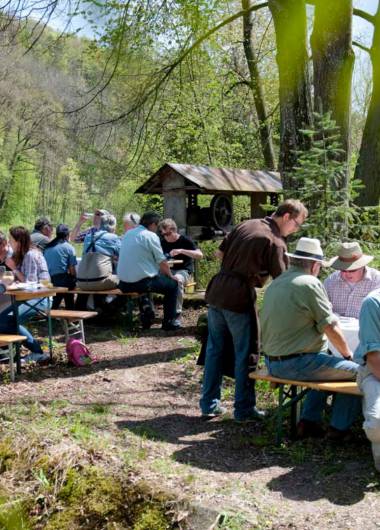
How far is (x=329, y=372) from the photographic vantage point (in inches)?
193

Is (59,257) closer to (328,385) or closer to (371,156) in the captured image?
(371,156)

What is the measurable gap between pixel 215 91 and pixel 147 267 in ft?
28.5

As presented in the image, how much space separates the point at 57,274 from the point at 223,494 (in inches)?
240

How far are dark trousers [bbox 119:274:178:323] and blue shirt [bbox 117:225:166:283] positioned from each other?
0.23 feet

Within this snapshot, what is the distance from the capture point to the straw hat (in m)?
5.57

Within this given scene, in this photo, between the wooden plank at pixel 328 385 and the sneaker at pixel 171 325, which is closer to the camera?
the wooden plank at pixel 328 385

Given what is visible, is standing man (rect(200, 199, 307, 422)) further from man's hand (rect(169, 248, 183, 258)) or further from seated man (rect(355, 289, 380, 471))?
man's hand (rect(169, 248, 183, 258))

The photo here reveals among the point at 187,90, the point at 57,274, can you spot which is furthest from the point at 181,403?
the point at 187,90

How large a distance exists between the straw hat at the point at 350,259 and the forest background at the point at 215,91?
870mm

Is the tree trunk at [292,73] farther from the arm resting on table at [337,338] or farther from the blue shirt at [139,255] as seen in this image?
the arm resting on table at [337,338]

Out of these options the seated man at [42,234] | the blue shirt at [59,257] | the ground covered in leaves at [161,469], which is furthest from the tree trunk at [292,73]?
the seated man at [42,234]

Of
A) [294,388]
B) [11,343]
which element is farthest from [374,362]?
[11,343]

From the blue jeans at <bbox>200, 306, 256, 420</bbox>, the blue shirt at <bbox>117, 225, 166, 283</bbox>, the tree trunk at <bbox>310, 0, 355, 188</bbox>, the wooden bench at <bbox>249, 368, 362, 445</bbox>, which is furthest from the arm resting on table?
the blue shirt at <bbox>117, 225, 166, 283</bbox>

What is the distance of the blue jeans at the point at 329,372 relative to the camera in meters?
4.91
